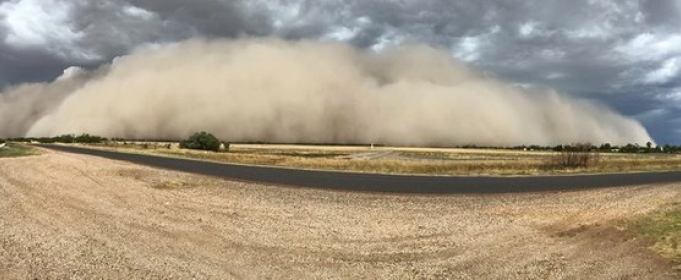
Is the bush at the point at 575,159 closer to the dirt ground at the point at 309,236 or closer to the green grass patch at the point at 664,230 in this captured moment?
the dirt ground at the point at 309,236

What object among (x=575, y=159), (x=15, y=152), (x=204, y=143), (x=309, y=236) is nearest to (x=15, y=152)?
(x=15, y=152)

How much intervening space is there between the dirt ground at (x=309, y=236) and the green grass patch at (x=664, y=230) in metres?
0.41

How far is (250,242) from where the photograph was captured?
37.8 feet

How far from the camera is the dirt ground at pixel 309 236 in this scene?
9.19 meters

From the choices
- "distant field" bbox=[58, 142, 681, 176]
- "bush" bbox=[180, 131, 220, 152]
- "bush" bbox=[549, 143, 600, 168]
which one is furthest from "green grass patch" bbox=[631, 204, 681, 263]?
"bush" bbox=[180, 131, 220, 152]

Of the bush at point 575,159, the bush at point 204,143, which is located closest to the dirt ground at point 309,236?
the bush at point 575,159

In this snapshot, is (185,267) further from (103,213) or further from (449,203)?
(449,203)

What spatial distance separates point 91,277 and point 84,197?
11.6 metres

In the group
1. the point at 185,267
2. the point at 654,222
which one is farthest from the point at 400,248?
the point at 654,222

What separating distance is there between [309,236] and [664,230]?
28.3 ft

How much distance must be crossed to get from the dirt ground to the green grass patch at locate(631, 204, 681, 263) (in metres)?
0.41

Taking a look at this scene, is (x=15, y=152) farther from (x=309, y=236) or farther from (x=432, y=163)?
(x=309, y=236)

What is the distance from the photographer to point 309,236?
12.6 metres

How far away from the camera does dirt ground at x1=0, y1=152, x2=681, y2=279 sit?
919 cm
